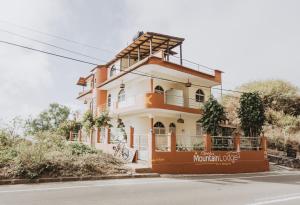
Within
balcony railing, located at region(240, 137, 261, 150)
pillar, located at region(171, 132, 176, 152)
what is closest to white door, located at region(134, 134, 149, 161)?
pillar, located at region(171, 132, 176, 152)

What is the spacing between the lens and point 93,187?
9.77 meters

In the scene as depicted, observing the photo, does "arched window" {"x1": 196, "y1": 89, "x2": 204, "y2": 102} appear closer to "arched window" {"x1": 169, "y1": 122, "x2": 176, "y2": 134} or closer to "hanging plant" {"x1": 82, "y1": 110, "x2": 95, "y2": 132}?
"arched window" {"x1": 169, "y1": 122, "x2": 176, "y2": 134}

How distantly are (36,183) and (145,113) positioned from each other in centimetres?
1164

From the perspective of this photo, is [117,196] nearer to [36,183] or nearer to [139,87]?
[36,183]

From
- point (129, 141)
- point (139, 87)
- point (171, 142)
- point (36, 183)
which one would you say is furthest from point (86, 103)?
point (36, 183)

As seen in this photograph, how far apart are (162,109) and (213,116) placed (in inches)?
143

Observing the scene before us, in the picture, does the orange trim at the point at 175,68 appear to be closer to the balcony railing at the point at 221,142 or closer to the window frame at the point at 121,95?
the window frame at the point at 121,95

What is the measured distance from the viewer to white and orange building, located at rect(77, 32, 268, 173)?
15.6 m

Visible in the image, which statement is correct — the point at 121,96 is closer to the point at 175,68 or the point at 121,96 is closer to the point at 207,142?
the point at 175,68

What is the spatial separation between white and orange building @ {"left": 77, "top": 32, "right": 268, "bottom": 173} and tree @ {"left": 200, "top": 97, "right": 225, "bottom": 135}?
1.47 m

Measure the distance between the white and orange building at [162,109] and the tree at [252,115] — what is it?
65.4 inches

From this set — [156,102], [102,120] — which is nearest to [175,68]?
[156,102]

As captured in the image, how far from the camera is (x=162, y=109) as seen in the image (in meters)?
19.5

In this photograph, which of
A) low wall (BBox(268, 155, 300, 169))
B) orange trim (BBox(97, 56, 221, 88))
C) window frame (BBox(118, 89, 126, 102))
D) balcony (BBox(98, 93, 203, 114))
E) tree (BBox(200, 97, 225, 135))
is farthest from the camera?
window frame (BBox(118, 89, 126, 102))
